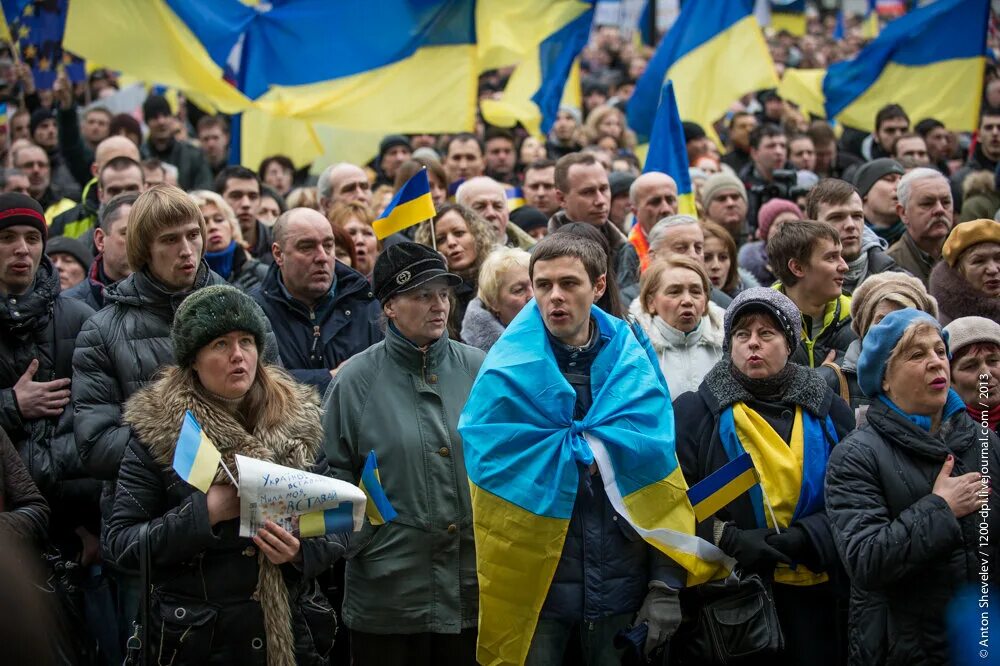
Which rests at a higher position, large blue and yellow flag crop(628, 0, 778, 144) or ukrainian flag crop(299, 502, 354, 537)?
large blue and yellow flag crop(628, 0, 778, 144)

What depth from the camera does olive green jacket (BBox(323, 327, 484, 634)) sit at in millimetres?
5152

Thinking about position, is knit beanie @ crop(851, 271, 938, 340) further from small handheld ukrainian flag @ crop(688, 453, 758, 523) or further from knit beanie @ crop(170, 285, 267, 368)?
knit beanie @ crop(170, 285, 267, 368)

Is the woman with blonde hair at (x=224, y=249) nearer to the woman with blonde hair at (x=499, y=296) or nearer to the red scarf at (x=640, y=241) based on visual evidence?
the woman with blonde hair at (x=499, y=296)

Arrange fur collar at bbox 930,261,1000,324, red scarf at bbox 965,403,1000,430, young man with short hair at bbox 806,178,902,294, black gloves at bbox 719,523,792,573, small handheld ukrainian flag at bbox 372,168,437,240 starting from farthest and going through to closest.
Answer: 1. young man with short hair at bbox 806,178,902,294
2. small handheld ukrainian flag at bbox 372,168,437,240
3. fur collar at bbox 930,261,1000,324
4. red scarf at bbox 965,403,1000,430
5. black gloves at bbox 719,523,792,573

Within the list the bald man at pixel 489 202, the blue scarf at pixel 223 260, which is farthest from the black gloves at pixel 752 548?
the blue scarf at pixel 223 260

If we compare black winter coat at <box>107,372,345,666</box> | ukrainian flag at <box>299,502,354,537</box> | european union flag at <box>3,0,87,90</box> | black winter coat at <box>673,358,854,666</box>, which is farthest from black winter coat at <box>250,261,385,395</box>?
european union flag at <box>3,0,87,90</box>

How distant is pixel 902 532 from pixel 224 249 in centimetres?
462

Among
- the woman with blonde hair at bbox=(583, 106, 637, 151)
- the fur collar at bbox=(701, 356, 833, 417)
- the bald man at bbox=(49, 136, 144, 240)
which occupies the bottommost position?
the fur collar at bbox=(701, 356, 833, 417)

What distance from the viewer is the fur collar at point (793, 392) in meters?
5.32

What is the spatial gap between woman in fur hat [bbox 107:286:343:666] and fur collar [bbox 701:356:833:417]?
1.74 metres

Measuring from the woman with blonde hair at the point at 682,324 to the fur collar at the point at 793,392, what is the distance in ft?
1.90

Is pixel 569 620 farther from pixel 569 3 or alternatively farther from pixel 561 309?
pixel 569 3

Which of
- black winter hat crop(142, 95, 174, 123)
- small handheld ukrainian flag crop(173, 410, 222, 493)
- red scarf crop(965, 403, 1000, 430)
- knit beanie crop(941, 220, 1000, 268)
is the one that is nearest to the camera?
small handheld ukrainian flag crop(173, 410, 222, 493)

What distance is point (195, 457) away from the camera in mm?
4383
